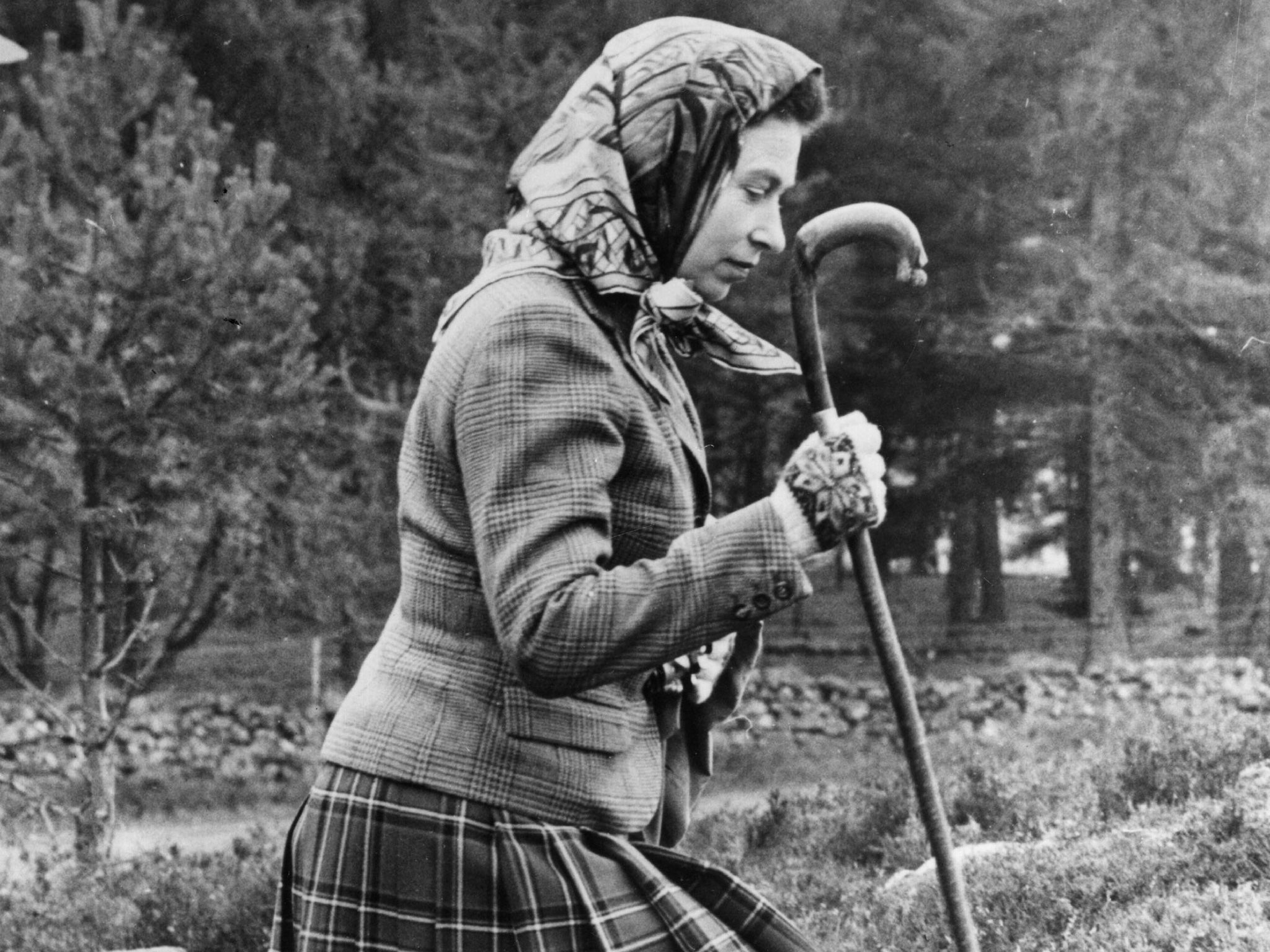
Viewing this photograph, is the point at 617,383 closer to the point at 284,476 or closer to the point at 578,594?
the point at 578,594

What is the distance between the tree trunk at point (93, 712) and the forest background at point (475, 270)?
0.06ft

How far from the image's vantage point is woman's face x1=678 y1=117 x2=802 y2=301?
1.90 metres

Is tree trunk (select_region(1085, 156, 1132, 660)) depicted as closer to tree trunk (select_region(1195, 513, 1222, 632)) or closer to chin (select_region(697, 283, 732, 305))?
tree trunk (select_region(1195, 513, 1222, 632))

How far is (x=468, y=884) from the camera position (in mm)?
1808

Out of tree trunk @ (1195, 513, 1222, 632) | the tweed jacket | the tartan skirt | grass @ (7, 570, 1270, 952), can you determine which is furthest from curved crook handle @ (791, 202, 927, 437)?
tree trunk @ (1195, 513, 1222, 632)

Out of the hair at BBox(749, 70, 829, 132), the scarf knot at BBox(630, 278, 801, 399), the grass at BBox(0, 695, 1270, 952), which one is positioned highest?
the hair at BBox(749, 70, 829, 132)

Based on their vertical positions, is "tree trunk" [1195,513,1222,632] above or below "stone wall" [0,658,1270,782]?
above

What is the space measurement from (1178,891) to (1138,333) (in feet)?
10.6

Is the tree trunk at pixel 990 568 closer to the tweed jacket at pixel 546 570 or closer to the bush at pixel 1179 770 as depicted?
the bush at pixel 1179 770

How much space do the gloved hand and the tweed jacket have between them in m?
0.03

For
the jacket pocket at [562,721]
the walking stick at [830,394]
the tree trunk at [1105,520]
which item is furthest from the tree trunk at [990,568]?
the jacket pocket at [562,721]

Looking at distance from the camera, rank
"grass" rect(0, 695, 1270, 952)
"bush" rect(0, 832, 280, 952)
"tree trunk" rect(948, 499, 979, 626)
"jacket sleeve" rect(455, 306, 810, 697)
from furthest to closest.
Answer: "tree trunk" rect(948, 499, 979, 626) → "bush" rect(0, 832, 280, 952) → "grass" rect(0, 695, 1270, 952) → "jacket sleeve" rect(455, 306, 810, 697)

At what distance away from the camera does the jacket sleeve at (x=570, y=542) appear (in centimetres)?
162

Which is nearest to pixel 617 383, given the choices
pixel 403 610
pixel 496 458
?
pixel 496 458
